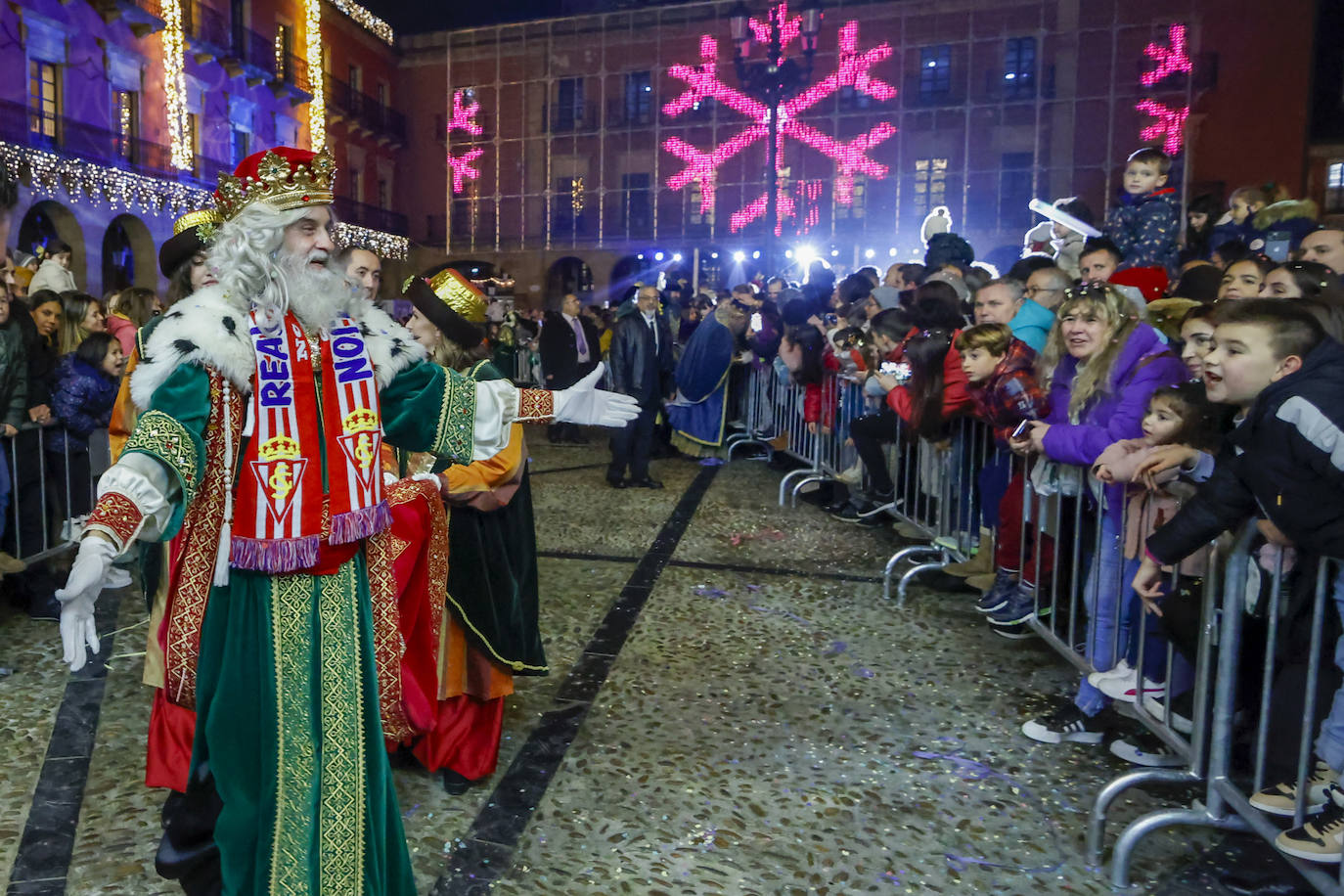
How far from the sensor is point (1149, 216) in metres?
6.20

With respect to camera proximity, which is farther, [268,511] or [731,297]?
[731,297]

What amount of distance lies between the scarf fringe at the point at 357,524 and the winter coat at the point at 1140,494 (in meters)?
2.40

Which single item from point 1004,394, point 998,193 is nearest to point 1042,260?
point 1004,394

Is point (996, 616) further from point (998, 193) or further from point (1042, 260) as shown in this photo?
point (998, 193)

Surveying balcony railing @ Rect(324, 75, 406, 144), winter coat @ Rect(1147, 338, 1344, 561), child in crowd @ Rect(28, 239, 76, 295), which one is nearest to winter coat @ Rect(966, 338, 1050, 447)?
winter coat @ Rect(1147, 338, 1344, 561)

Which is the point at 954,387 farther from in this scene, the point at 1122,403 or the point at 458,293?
the point at 458,293

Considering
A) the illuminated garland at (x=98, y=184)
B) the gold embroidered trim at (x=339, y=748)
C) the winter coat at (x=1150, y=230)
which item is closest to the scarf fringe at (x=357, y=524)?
the gold embroidered trim at (x=339, y=748)

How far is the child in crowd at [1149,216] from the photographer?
20.2ft

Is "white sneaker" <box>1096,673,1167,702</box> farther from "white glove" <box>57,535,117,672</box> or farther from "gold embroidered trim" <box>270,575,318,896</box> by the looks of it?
"white glove" <box>57,535,117,672</box>

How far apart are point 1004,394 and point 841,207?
25.5 metres

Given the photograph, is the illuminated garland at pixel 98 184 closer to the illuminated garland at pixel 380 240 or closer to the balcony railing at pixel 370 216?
the illuminated garland at pixel 380 240

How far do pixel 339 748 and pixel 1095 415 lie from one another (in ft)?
10.4

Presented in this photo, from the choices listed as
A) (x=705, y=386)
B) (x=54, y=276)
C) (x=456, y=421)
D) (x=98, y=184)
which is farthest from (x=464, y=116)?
(x=456, y=421)

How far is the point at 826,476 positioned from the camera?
788cm
